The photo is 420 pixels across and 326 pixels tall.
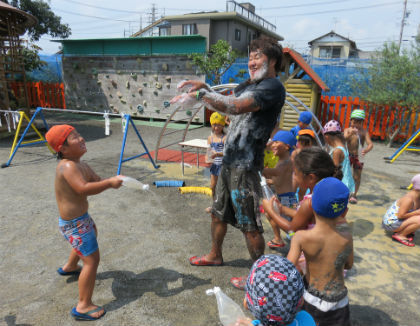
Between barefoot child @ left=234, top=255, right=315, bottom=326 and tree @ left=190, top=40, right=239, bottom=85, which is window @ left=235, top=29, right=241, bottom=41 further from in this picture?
barefoot child @ left=234, top=255, right=315, bottom=326

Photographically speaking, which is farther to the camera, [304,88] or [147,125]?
[147,125]

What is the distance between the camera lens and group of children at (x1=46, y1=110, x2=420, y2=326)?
1.12 meters

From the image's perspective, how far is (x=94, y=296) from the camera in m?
2.65

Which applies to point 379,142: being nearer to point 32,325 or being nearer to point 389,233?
point 389,233

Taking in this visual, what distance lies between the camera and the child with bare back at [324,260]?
170 cm

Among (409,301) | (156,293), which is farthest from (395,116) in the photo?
(156,293)

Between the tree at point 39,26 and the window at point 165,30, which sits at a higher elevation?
the window at point 165,30

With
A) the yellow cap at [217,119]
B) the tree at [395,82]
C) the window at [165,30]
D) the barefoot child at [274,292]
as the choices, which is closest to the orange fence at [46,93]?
the yellow cap at [217,119]

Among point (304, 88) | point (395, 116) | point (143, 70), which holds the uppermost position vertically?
point (143, 70)

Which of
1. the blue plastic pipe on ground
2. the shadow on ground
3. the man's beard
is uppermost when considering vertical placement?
the man's beard

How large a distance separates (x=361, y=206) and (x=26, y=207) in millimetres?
5406

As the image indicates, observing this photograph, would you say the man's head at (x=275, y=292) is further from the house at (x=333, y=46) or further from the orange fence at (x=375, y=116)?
the house at (x=333, y=46)

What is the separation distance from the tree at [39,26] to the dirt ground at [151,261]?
12.4 meters

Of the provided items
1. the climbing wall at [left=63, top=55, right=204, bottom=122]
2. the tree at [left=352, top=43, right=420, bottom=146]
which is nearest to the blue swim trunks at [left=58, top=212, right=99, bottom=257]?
the tree at [left=352, top=43, right=420, bottom=146]
